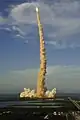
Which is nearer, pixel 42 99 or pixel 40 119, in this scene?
pixel 40 119

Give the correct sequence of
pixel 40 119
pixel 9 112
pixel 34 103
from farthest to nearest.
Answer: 1. pixel 34 103
2. pixel 9 112
3. pixel 40 119

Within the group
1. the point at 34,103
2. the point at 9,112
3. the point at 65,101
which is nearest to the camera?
the point at 9,112

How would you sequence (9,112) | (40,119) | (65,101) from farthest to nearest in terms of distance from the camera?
1. (65,101)
2. (9,112)
3. (40,119)

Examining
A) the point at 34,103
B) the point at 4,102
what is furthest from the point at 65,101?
the point at 4,102

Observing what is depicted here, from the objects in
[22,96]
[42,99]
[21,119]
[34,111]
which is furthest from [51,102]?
[21,119]

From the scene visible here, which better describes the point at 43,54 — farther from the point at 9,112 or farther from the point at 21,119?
the point at 21,119

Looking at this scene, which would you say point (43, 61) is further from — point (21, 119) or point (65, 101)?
point (21, 119)

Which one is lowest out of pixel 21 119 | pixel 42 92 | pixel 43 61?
pixel 21 119

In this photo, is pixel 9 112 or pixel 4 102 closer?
pixel 9 112

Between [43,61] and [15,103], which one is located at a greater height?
[43,61]
